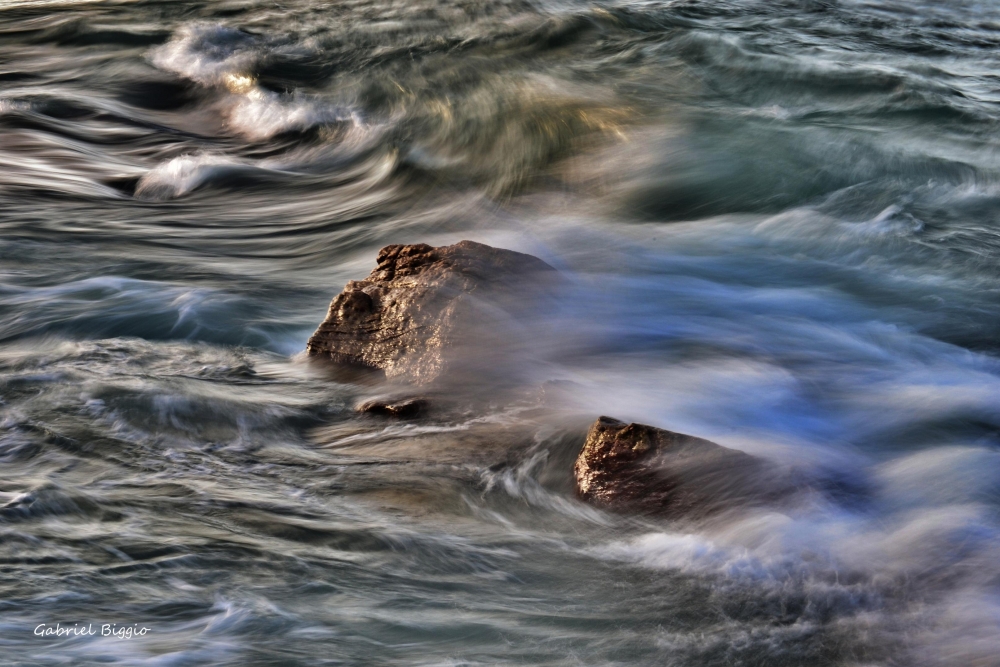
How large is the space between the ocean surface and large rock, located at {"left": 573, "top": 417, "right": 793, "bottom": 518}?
0.27 ft

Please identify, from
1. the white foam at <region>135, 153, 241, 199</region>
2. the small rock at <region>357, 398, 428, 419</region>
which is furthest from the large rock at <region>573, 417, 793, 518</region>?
the white foam at <region>135, 153, 241, 199</region>

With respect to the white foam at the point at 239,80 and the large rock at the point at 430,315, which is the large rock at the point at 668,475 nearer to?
the large rock at the point at 430,315

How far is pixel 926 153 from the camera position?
21.8 feet

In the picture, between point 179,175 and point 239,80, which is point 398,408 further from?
point 239,80

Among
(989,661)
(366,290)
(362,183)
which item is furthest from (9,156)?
(989,661)

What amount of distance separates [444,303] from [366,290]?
0.37 meters

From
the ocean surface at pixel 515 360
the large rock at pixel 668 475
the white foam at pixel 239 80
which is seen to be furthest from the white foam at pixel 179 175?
the large rock at pixel 668 475

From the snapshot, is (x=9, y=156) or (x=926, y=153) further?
(x=9, y=156)

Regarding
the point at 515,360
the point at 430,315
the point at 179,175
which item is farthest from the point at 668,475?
the point at 179,175

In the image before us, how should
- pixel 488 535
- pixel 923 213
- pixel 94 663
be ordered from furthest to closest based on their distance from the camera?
pixel 923 213 < pixel 488 535 < pixel 94 663

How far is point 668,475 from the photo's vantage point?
10.8 ft

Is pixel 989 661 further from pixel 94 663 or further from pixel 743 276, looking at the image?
pixel 743 276

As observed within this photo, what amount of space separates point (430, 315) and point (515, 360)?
1.24ft

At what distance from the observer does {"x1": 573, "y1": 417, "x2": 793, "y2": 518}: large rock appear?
3.26 metres
